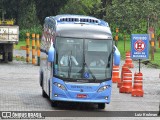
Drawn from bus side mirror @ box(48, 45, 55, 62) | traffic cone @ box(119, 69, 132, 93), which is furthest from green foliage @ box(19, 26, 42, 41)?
bus side mirror @ box(48, 45, 55, 62)

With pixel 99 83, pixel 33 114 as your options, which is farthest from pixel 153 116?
pixel 33 114

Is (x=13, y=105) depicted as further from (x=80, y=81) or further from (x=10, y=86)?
(x=10, y=86)

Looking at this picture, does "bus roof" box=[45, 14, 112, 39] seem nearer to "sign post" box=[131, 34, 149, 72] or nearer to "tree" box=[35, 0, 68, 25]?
"sign post" box=[131, 34, 149, 72]

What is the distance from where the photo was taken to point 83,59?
20.9 m

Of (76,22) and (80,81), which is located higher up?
(76,22)

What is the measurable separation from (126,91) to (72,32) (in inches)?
232

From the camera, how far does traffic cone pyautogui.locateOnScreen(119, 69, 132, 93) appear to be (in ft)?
85.6

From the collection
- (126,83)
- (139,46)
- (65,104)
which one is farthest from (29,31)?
(65,104)

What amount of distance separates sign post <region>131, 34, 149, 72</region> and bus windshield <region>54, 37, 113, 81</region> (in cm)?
604

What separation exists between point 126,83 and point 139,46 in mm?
1982

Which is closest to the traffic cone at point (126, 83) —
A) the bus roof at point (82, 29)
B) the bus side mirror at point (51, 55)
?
the bus roof at point (82, 29)

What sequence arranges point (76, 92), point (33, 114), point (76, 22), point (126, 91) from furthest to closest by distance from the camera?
point (126, 91) → point (76, 22) → point (76, 92) → point (33, 114)

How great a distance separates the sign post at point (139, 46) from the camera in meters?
27.1

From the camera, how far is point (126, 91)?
2633 cm
